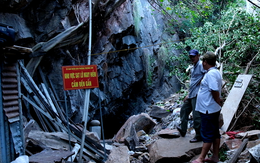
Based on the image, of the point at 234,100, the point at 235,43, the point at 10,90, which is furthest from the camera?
the point at 235,43

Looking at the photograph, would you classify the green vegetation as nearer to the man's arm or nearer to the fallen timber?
the man's arm

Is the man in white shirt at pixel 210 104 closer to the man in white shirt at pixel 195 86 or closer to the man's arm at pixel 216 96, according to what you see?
the man's arm at pixel 216 96

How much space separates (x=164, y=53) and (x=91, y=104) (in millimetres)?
5705

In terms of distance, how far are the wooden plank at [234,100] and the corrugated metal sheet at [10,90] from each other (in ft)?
15.5

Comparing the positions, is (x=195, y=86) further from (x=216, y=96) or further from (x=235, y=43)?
(x=235, y=43)

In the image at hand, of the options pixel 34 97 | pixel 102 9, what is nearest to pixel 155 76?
pixel 102 9

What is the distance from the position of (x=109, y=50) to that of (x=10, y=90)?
718 cm

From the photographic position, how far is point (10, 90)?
3461 mm

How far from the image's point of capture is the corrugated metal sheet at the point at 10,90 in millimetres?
3350

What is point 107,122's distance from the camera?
13031 mm

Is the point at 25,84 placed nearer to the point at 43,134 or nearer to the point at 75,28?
the point at 43,134

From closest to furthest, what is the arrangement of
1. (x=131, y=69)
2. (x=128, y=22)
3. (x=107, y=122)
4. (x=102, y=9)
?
(x=102, y=9) < (x=128, y=22) < (x=131, y=69) < (x=107, y=122)

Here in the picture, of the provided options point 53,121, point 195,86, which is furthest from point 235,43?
point 53,121

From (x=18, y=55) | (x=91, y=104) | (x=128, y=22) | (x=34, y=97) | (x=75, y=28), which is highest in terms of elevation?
(x=128, y=22)
